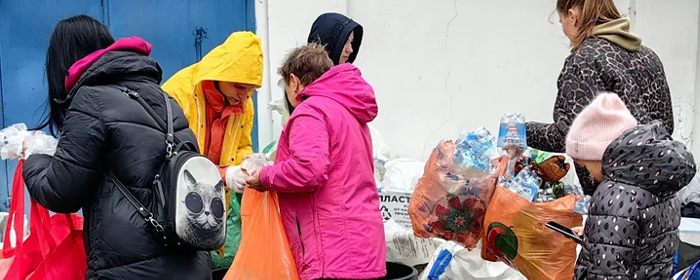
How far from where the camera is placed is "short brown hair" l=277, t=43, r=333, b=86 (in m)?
3.56

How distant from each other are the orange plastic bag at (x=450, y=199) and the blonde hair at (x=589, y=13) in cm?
79

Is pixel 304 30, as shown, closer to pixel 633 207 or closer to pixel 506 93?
pixel 506 93

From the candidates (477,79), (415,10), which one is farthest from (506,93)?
(415,10)

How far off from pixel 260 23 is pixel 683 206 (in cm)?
302

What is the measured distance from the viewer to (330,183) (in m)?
3.38

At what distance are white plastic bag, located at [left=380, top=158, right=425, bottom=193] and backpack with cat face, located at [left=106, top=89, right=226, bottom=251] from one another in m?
2.37

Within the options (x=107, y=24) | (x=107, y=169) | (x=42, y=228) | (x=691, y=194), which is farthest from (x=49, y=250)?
(x=691, y=194)

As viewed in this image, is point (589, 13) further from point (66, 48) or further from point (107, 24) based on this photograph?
point (107, 24)

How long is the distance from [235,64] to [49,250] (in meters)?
1.16

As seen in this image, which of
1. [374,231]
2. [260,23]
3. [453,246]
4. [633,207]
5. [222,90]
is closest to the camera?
[633,207]

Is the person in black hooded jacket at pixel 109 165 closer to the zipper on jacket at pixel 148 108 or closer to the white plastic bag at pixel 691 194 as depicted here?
the zipper on jacket at pixel 148 108

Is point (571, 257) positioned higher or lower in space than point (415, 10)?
lower

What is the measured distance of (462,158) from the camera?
3.52 meters

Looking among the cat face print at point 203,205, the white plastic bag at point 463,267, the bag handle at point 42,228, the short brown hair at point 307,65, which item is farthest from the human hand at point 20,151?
the white plastic bag at point 463,267
